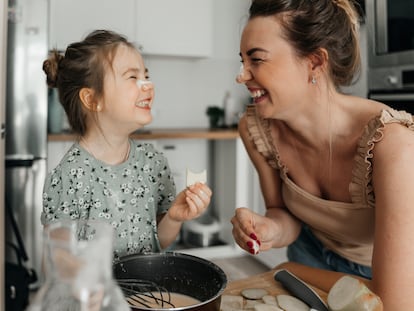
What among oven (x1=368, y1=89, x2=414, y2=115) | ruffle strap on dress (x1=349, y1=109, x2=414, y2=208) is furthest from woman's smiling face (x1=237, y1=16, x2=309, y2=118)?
oven (x1=368, y1=89, x2=414, y2=115)

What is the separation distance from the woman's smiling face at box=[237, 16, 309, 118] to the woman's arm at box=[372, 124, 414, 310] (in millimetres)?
241

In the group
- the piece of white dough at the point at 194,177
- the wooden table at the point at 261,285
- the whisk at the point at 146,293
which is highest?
the piece of white dough at the point at 194,177

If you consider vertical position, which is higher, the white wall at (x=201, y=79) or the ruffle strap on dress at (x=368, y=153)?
the white wall at (x=201, y=79)

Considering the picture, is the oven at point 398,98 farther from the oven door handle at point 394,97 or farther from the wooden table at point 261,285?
the wooden table at point 261,285

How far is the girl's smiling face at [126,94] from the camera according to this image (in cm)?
97

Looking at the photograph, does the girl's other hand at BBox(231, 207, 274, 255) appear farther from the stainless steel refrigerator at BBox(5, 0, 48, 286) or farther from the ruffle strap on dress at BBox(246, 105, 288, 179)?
the stainless steel refrigerator at BBox(5, 0, 48, 286)

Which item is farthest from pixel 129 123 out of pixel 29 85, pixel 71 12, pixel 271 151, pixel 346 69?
pixel 71 12

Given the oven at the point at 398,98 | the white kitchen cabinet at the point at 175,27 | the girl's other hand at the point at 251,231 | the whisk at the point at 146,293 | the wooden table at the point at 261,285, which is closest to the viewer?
the whisk at the point at 146,293

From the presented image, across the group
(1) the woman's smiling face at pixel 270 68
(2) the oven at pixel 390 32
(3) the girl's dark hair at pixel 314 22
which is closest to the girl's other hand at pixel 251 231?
(1) the woman's smiling face at pixel 270 68

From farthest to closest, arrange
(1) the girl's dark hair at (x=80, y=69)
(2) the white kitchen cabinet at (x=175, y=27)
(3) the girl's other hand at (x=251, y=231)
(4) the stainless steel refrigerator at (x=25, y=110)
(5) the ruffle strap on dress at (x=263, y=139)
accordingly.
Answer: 1. (2) the white kitchen cabinet at (x=175, y=27)
2. (4) the stainless steel refrigerator at (x=25, y=110)
3. (5) the ruffle strap on dress at (x=263, y=139)
4. (1) the girl's dark hair at (x=80, y=69)
5. (3) the girl's other hand at (x=251, y=231)

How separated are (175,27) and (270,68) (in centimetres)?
231

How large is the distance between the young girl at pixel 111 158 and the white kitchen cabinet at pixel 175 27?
2120 mm

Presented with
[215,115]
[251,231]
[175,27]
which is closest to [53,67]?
[251,231]

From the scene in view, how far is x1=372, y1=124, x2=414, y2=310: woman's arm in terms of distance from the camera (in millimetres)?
767
